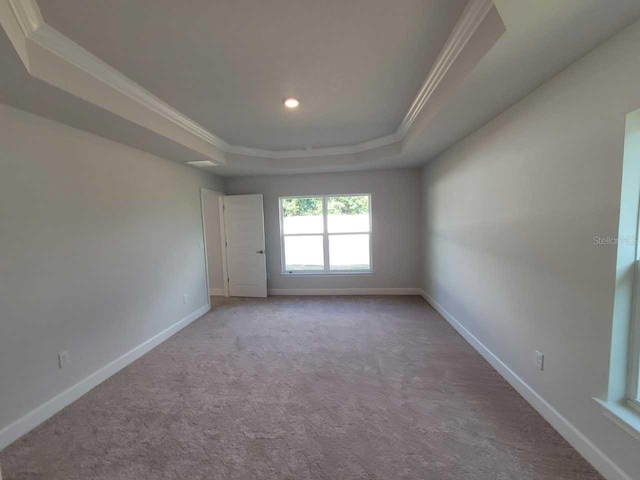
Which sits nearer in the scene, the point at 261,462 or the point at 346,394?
the point at 261,462

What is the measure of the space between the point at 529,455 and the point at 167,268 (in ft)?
12.7

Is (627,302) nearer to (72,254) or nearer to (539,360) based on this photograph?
(539,360)

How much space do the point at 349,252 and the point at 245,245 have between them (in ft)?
6.63

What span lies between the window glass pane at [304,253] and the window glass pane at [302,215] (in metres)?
0.18

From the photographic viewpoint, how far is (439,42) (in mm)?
1758

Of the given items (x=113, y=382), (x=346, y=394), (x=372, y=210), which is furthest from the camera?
(x=372, y=210)

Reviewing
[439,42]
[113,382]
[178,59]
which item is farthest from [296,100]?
[113,382]

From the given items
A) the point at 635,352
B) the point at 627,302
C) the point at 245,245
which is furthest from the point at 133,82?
the point at 635,352

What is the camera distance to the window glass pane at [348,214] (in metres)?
5.04

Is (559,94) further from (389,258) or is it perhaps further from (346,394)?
(389,258)

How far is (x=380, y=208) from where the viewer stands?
4891mm

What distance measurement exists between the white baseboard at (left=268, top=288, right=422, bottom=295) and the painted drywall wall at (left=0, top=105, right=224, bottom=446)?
2.18 m

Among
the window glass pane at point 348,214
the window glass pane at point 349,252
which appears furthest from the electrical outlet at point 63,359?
the window glass pane at point 348,214

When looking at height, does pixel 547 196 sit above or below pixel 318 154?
below
